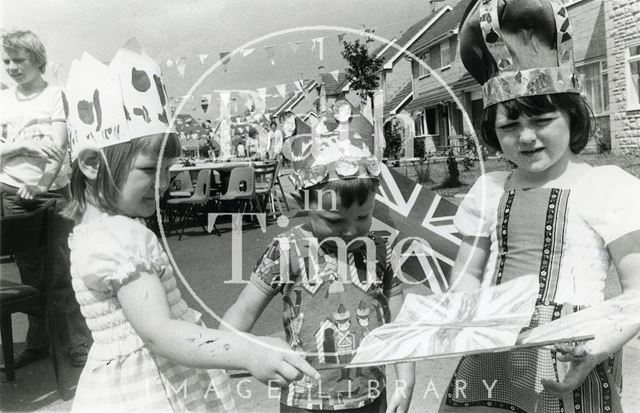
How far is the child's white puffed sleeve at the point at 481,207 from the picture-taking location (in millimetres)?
1417

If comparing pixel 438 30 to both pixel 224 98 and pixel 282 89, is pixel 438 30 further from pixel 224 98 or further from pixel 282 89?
pixel 224 98

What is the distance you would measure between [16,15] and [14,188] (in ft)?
4.58

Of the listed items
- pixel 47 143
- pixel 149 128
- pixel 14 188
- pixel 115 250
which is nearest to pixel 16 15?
pixel 149 128

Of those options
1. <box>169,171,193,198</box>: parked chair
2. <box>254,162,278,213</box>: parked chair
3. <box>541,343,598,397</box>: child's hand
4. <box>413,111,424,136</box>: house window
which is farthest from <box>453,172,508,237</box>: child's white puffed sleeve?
<box>169,171,193,198</box>: parked chair

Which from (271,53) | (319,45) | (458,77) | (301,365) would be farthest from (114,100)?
(458,77)

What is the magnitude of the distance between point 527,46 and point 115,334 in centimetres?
114

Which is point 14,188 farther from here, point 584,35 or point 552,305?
point 584,35

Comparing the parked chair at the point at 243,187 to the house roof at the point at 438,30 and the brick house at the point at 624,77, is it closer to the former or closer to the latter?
the house roof at the point at 438,30

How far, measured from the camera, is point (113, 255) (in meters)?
1.33

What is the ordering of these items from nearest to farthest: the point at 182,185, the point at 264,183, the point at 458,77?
the point at 458,77 < the point at 264,183 < the point at 182,185

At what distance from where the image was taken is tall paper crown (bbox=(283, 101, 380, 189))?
1.47 metres

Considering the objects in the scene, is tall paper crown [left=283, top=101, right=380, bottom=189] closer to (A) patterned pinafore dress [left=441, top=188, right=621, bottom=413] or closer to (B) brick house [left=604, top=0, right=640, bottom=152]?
(A) patterned pinafore dress [left=441, top=188, right=621, bottom=413]

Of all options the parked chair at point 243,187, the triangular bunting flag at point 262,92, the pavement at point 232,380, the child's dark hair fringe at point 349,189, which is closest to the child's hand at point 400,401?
the pavement at point 232,380

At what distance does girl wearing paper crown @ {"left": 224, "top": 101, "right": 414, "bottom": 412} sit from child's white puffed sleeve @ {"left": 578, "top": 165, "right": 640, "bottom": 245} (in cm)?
49
